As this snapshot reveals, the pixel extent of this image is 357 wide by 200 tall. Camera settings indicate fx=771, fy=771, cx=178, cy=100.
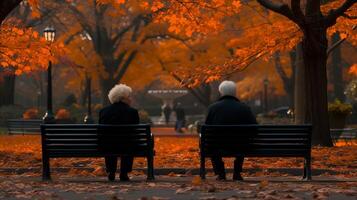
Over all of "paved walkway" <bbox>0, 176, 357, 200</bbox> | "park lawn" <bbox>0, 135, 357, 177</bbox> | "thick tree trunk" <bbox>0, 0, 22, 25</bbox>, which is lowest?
"paved walkway" <bbox>0, 176, 357, 200</bbox>

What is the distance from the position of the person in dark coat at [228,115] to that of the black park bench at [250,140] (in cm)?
21

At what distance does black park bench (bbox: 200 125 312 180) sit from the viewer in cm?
1145

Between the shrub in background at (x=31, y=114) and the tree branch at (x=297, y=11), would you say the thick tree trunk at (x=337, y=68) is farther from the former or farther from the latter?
the tree branch at (x=297, y=11)

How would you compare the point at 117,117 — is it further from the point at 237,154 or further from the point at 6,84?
the point at 6,84

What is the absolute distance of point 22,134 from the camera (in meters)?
32.3

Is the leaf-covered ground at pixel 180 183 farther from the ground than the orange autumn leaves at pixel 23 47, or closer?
closer

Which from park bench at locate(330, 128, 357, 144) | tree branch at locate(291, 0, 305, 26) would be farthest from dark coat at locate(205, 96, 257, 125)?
park bench at locate(330, 128, 357, 144)

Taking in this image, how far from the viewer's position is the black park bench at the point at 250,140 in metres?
11.5

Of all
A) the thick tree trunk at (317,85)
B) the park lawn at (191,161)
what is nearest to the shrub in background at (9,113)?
the park lawn at (191,161)

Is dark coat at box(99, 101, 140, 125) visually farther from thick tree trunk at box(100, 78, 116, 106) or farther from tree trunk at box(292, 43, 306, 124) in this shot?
thick tree trunk at box(100, 78, 116, 106)

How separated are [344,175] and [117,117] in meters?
3.77

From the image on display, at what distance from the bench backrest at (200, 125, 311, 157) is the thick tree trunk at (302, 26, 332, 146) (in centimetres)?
670

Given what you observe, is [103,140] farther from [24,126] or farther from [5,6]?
[24,126]

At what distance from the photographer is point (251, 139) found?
11.5 m
